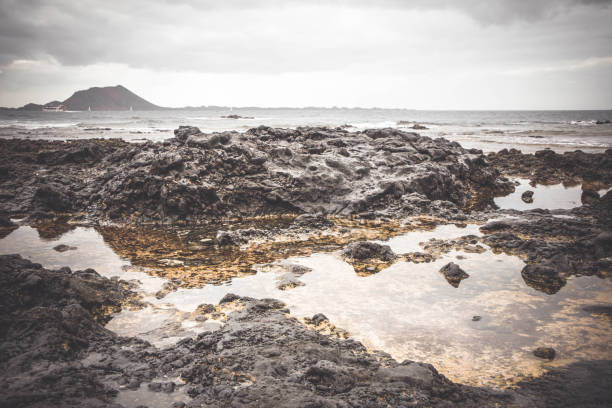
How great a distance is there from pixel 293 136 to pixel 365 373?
11427mm

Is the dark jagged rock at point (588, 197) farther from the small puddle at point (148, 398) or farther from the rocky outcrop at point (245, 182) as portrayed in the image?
the small puddle at point (148, 398)

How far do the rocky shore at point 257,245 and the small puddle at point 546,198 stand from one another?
762 mm

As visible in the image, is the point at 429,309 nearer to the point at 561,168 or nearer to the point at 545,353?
the point at 545,353

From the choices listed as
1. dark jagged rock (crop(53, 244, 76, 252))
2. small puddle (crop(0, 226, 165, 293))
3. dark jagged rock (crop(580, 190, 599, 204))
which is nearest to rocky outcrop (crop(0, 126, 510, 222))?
small puddle (crop(0, 226, 165, 293))

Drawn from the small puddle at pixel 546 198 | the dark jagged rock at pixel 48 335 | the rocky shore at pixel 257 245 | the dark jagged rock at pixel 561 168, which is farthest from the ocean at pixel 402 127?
the dark jagged rock at pixel 48 335

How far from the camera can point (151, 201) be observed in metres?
9.54

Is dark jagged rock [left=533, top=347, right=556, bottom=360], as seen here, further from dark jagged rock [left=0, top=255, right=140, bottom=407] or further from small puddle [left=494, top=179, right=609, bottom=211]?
small puddle [left=494, top=179, right=609, bottom=211]

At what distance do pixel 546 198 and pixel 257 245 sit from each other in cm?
1145

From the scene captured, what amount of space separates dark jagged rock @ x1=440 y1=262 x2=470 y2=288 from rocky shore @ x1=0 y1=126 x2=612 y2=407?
3cm

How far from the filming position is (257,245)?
7465 mm

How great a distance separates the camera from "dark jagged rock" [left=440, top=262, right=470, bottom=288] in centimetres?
573

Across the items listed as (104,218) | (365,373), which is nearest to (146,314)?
(365,373)

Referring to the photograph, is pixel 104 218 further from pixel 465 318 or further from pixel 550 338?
pixel 550 338

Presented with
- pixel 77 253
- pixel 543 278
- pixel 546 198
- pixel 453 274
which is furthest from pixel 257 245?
pixel 546 198
